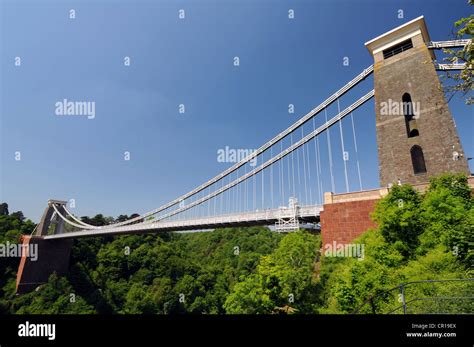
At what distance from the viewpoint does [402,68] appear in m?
19.5

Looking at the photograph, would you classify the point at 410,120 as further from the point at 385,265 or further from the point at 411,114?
the point at 385,265

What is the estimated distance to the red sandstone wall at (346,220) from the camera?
15758 mm

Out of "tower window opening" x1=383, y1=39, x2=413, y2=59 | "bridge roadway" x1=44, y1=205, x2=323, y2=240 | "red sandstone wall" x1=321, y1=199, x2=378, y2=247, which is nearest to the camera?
"red sandstone wall" x1=321, y1=199, x2=378, y2=247

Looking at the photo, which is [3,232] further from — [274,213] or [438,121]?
[438,121]

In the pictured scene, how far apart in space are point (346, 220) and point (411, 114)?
931 centimetres

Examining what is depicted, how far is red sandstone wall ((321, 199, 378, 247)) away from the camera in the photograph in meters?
15.8

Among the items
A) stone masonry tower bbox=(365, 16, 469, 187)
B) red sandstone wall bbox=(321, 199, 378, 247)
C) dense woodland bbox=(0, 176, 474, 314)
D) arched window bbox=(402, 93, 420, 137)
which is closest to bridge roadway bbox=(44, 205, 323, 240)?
dense woodland bbox=(0, 176, 474, 314)

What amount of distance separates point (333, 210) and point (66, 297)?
43128 millimetres

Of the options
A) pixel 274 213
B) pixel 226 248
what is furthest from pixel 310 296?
pixel 226 248

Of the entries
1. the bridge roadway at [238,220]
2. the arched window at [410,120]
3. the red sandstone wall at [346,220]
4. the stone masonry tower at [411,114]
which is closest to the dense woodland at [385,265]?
the red sandstone wall at [346,220]

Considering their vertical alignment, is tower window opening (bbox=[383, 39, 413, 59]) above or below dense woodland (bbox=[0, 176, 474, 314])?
above

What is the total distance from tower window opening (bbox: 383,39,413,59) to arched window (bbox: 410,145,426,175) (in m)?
7.88

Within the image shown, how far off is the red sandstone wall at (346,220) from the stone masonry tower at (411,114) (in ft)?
11.2

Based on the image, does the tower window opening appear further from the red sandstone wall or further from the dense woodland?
the red sandstone wall
